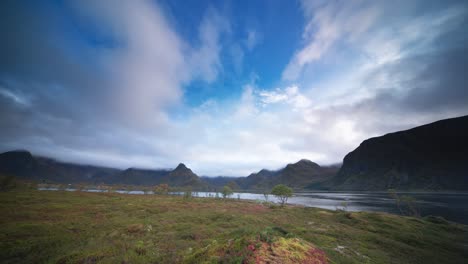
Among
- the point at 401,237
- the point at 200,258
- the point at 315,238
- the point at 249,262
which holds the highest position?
the point at 249,262

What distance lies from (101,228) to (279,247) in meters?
28.7

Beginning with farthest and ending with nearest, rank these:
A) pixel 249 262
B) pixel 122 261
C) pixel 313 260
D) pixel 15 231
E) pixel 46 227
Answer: pixel 46 227, pixel 15 231, pixel 122 261, pixel 313 260, pixel 249 262

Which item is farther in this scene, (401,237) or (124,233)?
(401,237)

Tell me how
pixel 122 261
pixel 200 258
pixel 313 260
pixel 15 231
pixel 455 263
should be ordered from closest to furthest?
1. pixel 313 260
2. pixel 200 258
3. pixel 122 261
4. pixel 455 263
5. pixel 15 231

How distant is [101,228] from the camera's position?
26.3 m

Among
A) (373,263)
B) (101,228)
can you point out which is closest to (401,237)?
(373,263)

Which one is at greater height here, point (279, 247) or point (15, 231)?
point (279, 247)

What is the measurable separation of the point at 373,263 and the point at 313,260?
11286 millimetres

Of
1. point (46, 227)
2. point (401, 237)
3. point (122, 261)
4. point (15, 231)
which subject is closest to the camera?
point (122, 261)

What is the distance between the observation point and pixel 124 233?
23484 millimetres

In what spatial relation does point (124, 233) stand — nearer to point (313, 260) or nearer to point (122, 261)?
point (122, 261)

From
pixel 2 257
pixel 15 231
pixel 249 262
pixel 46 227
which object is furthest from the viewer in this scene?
pixel 46 227

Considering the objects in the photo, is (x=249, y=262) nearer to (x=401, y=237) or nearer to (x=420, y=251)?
(x=420, y=251)

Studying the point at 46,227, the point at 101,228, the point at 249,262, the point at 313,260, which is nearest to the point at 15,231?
the point at 46,227
